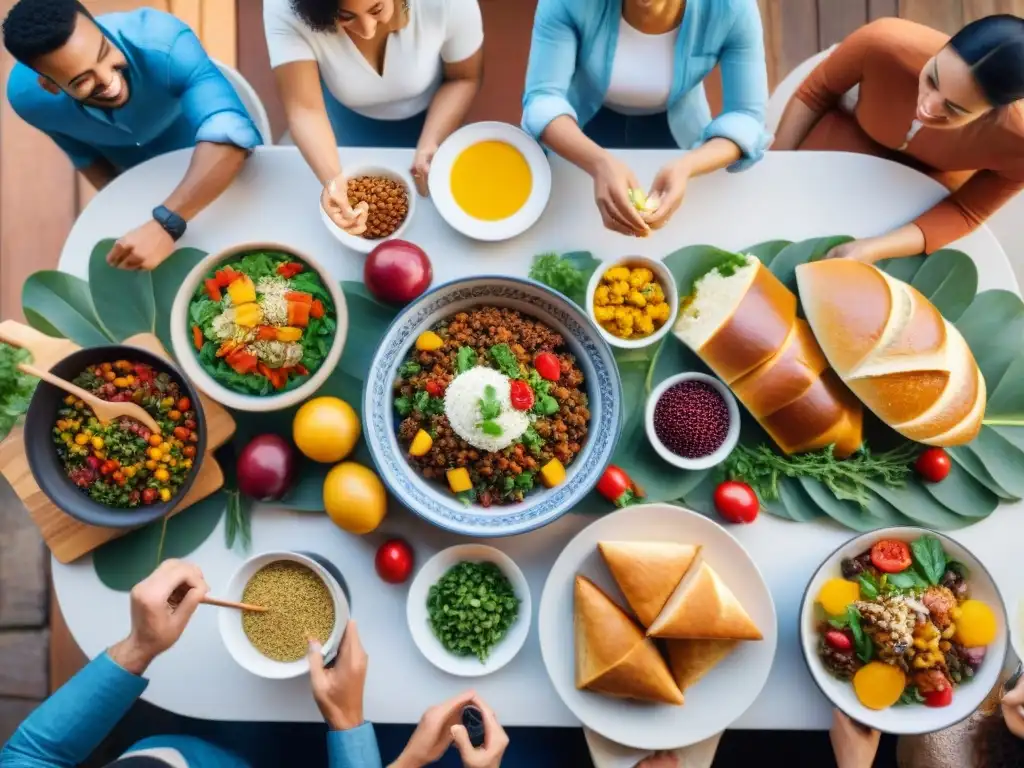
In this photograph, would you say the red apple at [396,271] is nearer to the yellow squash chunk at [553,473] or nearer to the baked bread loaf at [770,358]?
the yellow squash chunk at [553,473]

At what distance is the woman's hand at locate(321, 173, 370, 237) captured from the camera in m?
1.61

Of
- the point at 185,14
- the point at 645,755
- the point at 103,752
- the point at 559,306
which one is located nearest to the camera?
the point at 559,306

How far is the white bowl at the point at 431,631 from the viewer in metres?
1.57

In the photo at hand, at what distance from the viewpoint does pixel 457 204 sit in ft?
5.54

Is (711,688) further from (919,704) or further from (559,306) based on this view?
(559,306)

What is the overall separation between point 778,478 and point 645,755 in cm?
69

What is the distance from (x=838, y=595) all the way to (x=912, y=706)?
294 mm

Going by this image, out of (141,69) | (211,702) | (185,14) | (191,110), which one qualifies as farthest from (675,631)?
(185,14)

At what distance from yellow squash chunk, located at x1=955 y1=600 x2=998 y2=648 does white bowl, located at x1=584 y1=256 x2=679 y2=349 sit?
88cm

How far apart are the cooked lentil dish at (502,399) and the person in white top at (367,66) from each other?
359 mm

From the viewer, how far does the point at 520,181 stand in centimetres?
171

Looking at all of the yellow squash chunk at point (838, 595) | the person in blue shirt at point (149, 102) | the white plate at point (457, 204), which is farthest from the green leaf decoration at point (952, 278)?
the person in blue shirt at point (149, 102)

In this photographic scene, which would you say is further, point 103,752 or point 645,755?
point 103,752

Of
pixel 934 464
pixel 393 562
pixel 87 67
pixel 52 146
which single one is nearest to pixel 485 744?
pixel 393 562
